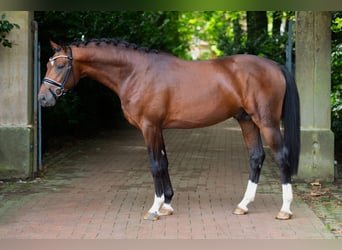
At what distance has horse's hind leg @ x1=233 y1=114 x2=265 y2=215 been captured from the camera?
25.2 feet

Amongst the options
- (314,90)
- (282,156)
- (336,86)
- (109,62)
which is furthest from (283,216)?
(336,86)

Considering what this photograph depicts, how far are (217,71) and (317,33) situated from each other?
304 centimetres

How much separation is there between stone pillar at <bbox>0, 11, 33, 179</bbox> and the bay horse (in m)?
2.81

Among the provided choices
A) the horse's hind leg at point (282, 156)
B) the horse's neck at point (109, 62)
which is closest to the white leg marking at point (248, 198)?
the horse's hind leg at point (282, 156)

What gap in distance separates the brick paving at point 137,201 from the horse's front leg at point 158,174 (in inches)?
6.0

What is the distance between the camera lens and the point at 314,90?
9.90 metres

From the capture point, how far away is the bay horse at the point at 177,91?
24.0ft

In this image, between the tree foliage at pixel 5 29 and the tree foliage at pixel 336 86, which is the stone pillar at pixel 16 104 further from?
the tree foliage at pixel 336 86

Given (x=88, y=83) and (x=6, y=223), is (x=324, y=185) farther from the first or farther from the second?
(x=88, y=83)

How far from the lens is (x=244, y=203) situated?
764cm

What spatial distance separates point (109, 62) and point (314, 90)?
3865 millimetres

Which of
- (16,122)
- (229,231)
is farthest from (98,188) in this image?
(229,231)

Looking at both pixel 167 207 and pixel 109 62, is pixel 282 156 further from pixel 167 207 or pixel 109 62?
pixel 109 62

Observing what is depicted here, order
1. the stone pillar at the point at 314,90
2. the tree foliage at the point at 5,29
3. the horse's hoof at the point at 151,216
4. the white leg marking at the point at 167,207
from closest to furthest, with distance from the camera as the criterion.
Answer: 1. the horse's hoof at the point at 151,216
2. the white leg marking at the point at 167,207
3. the tree foliage at the point at 5,29
4. the stone pillar at the point at 314,90
